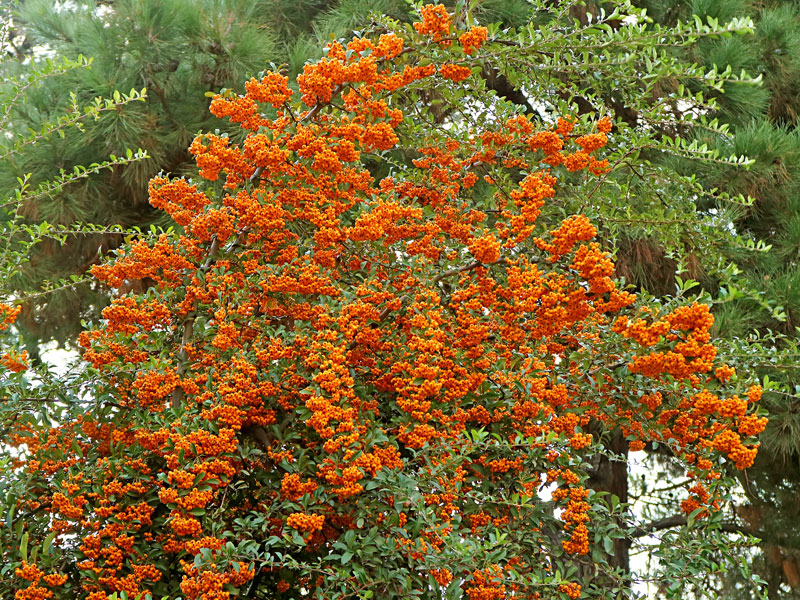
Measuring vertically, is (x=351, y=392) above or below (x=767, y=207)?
below

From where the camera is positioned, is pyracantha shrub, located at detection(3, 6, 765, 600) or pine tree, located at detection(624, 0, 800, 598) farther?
pine tree, located at detection(624, 0, 800, 598)

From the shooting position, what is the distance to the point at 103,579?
2068 millimetres

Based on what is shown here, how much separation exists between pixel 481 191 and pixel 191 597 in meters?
3.23

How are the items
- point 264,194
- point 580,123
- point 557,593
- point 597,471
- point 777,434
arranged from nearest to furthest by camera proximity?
1. point 557,593
2. point 264,194
3. point 580,123
4. point 777,434
5. point 597,471

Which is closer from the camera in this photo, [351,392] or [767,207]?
[351,392]

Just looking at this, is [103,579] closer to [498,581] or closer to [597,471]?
[498,581]

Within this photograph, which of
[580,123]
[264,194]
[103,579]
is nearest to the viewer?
[103,579]

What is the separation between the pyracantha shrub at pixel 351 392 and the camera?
2105 mm

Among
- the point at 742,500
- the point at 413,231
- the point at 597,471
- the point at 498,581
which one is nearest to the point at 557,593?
the point at 498,581

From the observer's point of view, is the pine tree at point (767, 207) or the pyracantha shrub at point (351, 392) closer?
the pyracantha shrub at point (351, 392)

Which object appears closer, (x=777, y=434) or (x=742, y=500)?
(x=777, y=434)

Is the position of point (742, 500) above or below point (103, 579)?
above

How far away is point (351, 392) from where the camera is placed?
6.99ft

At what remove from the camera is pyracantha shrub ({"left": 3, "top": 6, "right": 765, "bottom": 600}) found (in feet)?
6.91
